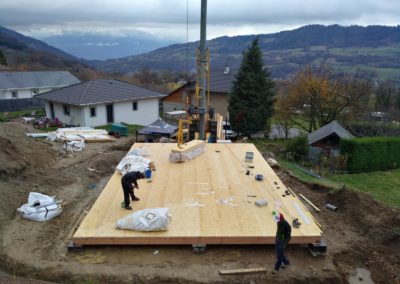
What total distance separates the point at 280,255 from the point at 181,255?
203 centimetres

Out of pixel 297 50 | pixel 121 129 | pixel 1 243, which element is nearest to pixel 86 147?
pixel 121 129

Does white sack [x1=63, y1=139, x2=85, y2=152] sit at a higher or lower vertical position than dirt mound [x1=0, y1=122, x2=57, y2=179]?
lower

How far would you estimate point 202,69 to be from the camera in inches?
564

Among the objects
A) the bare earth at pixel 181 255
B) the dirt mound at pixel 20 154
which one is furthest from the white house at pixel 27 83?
the bare earth at pixel 181 255

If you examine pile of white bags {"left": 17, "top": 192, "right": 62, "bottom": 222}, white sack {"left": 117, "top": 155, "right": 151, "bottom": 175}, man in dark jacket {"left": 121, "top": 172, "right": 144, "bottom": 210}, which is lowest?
pile of white bags {"left": 17, "top": 192, "right": 62, "bottom": 222}

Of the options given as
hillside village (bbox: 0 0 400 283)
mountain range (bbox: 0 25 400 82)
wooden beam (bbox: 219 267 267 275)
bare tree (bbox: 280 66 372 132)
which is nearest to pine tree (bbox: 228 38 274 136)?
bare tree (bbox: 280 66 372 132)

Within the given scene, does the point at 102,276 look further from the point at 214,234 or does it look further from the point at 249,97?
the point at 249,97

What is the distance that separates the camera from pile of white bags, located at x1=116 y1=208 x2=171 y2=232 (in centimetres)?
768

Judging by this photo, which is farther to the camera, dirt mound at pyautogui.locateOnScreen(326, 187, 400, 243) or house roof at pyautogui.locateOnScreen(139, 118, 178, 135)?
house roof at pyautogui.locateOnScreen(139, 118, 178, 135)

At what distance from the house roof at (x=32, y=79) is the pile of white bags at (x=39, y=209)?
37.1 metres

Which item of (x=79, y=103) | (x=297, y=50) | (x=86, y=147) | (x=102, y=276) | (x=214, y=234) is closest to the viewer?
(x=102, y=276)

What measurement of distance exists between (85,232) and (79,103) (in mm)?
18753

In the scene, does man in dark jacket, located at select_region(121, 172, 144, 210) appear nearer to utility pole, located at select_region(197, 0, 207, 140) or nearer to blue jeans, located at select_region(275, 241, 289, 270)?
blue jeans, located at select_region(275, 241, 289, 270)

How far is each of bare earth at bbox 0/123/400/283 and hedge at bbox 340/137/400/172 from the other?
788cm
